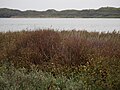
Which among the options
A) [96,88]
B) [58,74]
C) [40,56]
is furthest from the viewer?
[40,56]

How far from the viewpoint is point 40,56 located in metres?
9.74

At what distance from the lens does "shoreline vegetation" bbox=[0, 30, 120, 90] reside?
22.6 ft

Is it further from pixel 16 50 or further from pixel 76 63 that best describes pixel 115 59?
pixel 16 50

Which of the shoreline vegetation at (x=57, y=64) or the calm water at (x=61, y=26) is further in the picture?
the calm water at (x=61, y=26)

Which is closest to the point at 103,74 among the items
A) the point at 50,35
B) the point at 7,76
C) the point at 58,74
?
the point at 58,74

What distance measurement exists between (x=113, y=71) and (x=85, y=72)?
89cm

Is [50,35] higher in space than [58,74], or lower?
higher

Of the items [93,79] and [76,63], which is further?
[76,63]

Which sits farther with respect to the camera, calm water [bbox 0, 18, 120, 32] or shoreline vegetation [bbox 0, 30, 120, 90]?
calm water [bbox 0, 18, 120, 32]

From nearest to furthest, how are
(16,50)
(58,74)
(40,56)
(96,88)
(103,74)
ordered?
(96,88) → (103,74) → (58,74) → (40,56) → (16,50)

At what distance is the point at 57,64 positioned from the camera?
8.91 metres

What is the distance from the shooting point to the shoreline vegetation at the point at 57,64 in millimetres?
6887

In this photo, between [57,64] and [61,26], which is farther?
[61,26]

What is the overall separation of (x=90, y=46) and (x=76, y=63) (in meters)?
1.21
